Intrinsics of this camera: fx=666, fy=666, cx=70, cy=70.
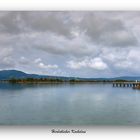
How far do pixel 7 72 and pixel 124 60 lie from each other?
3.66ft

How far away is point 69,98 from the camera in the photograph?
6.34 metres

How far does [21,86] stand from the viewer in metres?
6.37

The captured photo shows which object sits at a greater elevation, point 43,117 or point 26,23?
point 26,23

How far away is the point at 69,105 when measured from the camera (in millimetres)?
6316

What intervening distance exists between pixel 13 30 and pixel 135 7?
1172 mm

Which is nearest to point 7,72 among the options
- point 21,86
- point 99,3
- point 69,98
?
point 21,86

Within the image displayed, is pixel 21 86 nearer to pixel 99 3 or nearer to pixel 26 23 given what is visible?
pixel 26 23

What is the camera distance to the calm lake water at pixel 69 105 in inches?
247

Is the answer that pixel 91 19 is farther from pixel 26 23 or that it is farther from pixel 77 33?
pixel 26 23

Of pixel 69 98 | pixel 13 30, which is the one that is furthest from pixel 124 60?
pixel 13 30

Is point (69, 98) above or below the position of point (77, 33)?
below

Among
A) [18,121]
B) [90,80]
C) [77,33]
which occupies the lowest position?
[18,121]

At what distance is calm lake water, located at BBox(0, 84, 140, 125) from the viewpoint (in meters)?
6.26

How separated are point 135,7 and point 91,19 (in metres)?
0.43
